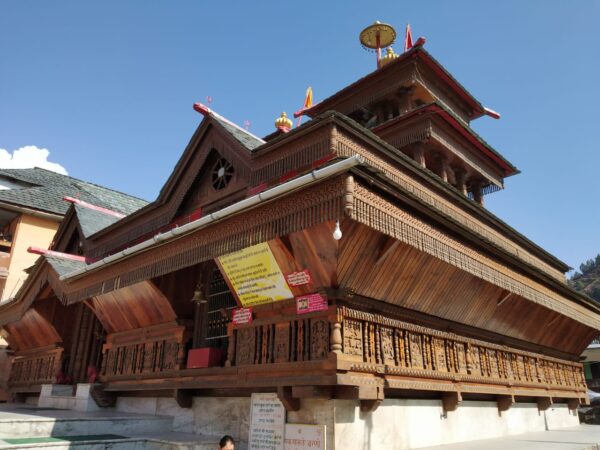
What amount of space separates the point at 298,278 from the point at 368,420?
2319 millimetres

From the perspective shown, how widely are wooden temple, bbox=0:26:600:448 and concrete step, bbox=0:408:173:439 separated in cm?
70

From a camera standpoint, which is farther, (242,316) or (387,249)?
(242,316)

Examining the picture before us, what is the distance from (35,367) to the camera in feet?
47.8

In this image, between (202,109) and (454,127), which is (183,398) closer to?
(202,109)

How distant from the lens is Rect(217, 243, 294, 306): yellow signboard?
23.9 feet

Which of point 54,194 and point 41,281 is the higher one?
point 54,194

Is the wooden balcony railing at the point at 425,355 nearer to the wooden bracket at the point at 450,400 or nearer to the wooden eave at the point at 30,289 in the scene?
the wooden bracket at the point at 450,400

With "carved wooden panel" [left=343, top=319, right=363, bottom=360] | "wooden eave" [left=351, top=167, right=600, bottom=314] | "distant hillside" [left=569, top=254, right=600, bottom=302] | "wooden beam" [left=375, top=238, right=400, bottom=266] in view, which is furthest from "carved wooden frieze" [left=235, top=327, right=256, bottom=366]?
"distant hillside" [left=569, top=254, right=600, bottom=302]

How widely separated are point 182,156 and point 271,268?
482 cm

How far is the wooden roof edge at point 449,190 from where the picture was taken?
7.90 m

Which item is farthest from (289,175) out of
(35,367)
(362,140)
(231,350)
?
(35,367)

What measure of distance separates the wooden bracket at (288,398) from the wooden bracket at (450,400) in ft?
10.8

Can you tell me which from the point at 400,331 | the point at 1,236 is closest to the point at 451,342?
the point at 400,331

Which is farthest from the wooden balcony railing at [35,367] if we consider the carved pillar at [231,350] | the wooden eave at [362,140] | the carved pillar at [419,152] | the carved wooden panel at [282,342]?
the carved pillar at [419,152]
